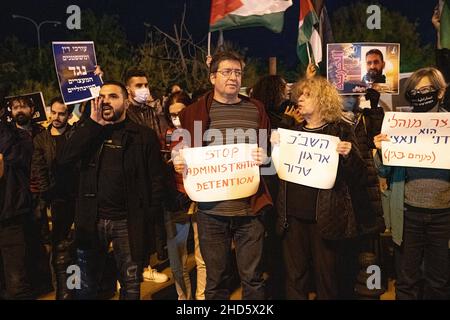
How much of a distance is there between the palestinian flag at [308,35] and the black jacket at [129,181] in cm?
303

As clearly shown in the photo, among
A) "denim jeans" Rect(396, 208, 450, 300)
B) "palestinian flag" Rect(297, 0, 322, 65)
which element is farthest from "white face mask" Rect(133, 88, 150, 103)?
"denim jeans" Rect(396, 208, 450, 300)

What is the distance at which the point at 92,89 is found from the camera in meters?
6.25

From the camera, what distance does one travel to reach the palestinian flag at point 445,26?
5.68 metres

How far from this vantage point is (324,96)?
12.7 ft

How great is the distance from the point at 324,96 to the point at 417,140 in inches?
33.2

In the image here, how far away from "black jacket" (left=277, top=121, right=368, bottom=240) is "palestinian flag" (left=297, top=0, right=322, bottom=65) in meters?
2.61

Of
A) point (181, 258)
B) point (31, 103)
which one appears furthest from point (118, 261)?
point (31, 103)

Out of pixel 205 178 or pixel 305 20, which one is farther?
pixel 305 20

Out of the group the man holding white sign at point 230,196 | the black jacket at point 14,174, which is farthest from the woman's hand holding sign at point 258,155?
the black jacket at point 14,174

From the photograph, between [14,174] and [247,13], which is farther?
[247,13]

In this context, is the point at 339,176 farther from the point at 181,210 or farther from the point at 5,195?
the point at 5,195

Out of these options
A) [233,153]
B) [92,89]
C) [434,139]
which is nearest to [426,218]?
[434,139]

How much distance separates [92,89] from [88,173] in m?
2.53

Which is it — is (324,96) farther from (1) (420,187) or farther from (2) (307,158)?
(1) (420,187)
